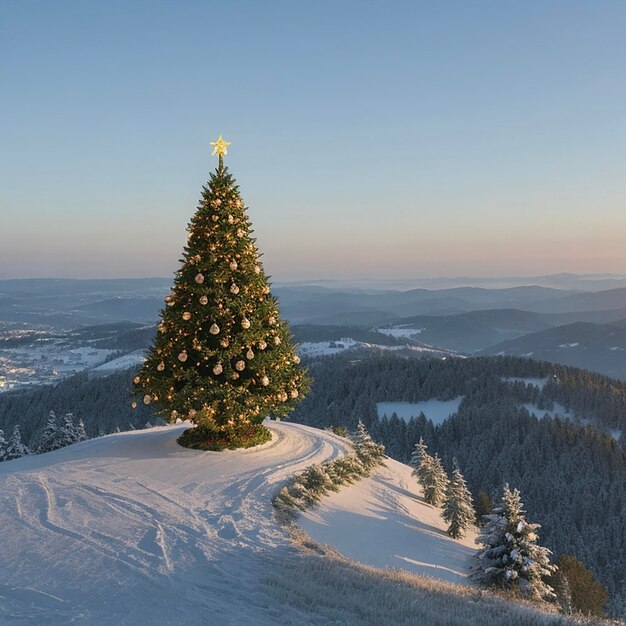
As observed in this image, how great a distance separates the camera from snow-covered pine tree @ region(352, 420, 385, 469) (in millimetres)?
20709

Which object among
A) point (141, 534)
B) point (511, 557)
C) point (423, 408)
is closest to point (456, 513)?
point (511, 557)

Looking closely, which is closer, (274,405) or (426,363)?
(274,405)

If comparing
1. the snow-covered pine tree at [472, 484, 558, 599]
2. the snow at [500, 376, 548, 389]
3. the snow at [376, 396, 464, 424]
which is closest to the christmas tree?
the snow-covered pine tree at [472, 484, 558, 599]

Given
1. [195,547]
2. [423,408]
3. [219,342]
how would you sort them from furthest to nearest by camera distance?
[423,408] < [219,342] < [195,547]

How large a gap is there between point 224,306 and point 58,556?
366 inches

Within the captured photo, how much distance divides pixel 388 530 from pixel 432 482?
27.1 ft

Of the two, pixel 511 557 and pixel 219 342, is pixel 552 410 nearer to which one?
pixel 511 557

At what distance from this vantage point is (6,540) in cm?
949

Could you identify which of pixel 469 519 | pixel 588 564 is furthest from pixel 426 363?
pixel 469 519

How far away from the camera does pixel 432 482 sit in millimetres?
22938

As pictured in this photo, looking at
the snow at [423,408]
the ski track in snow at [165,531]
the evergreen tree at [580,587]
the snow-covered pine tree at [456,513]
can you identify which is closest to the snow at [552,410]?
the snow at [423,408]

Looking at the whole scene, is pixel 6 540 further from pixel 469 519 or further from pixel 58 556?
pixel 469 519

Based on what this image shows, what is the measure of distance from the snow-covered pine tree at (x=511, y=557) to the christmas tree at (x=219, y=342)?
784cm

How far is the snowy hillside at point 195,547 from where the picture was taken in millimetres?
7082
